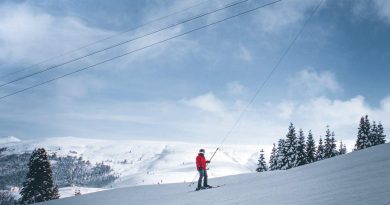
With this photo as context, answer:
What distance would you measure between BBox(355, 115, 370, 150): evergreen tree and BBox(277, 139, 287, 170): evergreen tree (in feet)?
49.4

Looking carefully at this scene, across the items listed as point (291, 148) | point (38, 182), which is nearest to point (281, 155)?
point (291, 148)

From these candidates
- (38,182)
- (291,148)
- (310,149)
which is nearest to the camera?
(38,182)

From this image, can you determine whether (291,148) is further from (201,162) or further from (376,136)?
(201,162)

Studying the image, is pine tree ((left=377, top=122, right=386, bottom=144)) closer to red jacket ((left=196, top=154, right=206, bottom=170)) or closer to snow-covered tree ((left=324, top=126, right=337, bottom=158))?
snow-covered tree ((left=324, top=126, right=337, bottom=158))

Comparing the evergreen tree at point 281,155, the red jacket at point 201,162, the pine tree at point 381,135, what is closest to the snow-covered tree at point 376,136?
the pine tree at point 381,135

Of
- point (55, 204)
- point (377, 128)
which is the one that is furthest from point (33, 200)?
point (377, 128)

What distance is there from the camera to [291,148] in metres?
60.2

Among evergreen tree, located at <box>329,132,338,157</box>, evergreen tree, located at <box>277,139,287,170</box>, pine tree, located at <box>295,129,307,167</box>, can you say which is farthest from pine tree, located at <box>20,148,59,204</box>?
evergreen tree, located at <box>329,132,338,157</box>

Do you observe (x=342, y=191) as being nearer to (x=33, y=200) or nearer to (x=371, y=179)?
(x=371, y=179)

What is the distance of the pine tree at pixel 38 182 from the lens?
42438 mm

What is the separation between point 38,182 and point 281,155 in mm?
42078

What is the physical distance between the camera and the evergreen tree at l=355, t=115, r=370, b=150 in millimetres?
61803

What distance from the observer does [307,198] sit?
26.0 feet

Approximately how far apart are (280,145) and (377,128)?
20.5 m
